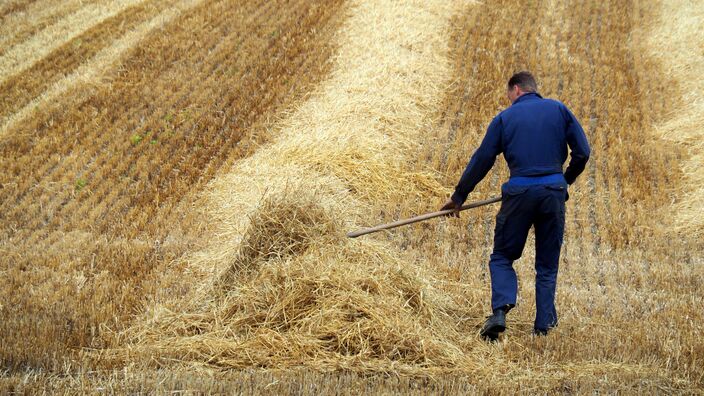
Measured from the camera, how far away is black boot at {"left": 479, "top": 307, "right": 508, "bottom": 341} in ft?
18.5

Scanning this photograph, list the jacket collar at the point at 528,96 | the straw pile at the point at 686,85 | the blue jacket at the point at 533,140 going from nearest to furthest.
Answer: the blue jacket at the point at 533,140 < the jacket collar at the point at 528,96 < the straw pile at the point at 686,85

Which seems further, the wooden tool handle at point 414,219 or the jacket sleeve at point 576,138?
the wooden tool handle at point 414,219

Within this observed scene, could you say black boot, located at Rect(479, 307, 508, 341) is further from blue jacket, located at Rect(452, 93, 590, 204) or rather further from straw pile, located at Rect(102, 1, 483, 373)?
blue jacket, located at Rect(452, 93, 590, 204)

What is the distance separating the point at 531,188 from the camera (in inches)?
223

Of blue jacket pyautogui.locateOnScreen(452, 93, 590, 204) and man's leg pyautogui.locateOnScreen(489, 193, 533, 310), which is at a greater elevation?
blue jacket pyautogui.locateOnScreen(452, 93, 590, 204)

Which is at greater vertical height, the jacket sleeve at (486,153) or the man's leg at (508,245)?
the jacket sleeve at (486,153)

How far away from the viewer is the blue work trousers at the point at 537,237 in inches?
224

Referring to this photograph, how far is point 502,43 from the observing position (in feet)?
47.2

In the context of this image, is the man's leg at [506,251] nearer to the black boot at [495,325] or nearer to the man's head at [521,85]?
the black boot at [495,325]

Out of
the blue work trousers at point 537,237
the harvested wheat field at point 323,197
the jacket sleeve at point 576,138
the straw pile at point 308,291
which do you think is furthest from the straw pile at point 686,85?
the blue work trousers at point 537,237

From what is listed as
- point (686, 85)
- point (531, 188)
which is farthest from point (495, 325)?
point (686, 85)

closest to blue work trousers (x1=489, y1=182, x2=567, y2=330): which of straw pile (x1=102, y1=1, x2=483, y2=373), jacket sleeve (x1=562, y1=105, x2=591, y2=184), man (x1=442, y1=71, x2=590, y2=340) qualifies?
man (x1=442, y1=71, x2=590, y2=340)

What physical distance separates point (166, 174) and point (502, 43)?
24.2 ft

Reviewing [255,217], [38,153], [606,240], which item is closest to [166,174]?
[38,153]
